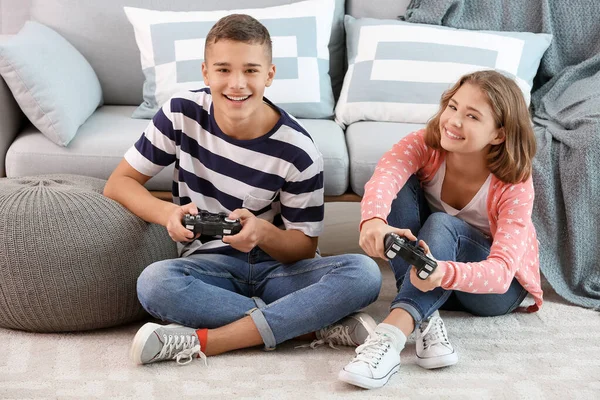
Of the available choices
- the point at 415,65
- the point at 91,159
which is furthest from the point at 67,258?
the point at 415,65

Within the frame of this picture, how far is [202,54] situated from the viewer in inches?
96.3

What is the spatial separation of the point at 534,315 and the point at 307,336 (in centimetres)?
60

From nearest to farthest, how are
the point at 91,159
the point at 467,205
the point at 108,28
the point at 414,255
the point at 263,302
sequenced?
the point at 414,255 < the point at 263,302 < the point at 467,205 < the point at 91,159 < the point at 108,28

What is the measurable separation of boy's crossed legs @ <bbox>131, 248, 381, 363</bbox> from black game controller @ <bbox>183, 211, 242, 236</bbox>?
0.40 feet

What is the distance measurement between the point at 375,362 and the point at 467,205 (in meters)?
0.50

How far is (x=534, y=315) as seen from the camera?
6.63ft

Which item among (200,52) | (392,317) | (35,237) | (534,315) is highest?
(200,52)

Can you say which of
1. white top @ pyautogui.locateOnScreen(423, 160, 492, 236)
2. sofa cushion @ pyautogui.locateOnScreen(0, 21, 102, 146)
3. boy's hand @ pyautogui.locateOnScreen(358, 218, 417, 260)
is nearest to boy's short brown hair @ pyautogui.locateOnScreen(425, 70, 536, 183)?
white top @ pyautogui.locateOnScreen(423, 160, 492, 236)

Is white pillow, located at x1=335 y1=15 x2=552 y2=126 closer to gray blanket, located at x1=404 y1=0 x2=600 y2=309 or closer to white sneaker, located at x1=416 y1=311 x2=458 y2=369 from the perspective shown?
gray blanket, located at x1=404 y1=0 x2=600 y2=309

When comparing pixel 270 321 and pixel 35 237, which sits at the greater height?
pixel 35 237

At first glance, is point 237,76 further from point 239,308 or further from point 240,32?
point 239,308

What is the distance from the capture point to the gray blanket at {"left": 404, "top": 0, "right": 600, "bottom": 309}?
2.10 metres

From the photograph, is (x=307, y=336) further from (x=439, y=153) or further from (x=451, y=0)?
(x=451, y=0)

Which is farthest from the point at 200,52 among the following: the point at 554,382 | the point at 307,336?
the point at 554,382
